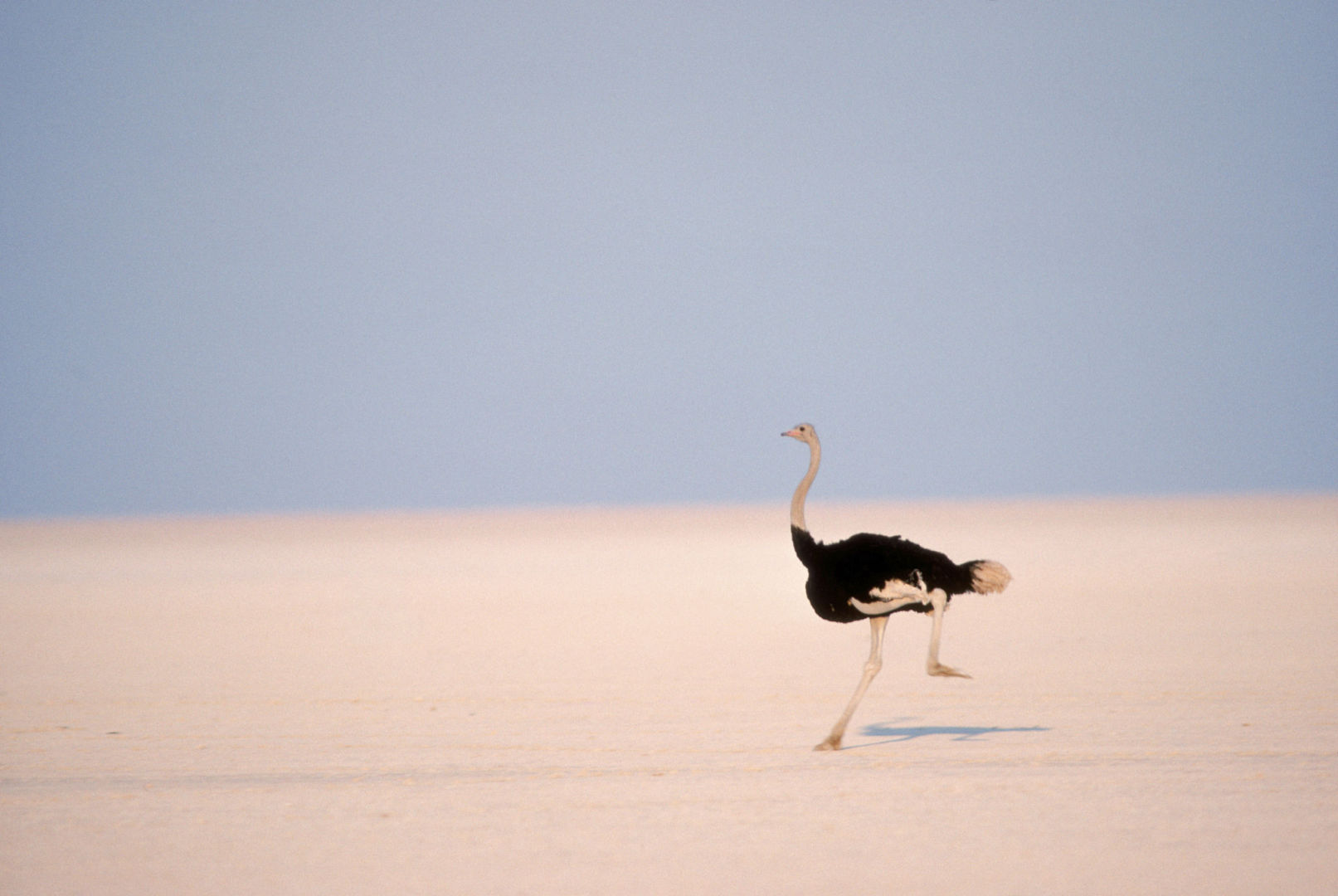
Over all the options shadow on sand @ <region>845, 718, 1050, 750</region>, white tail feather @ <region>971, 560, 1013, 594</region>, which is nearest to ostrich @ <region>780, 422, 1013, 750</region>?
white tail feather @ <region>971, 560, 1013, 594</region>

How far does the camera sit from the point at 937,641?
8109 mm

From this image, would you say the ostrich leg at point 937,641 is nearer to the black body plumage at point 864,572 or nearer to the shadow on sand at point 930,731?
the black body plumage at point 864,572

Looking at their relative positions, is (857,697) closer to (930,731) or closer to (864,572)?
(864,572)

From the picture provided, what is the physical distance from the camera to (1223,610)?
647 inches

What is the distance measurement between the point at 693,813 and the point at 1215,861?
2.36 m

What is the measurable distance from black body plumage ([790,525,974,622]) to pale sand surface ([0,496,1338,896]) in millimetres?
901

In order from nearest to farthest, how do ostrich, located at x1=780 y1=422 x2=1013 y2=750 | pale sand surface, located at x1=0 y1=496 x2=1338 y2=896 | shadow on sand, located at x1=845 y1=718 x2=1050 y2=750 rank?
pale sand surface, located at x1=0 y1=496 x2=1338 y2=896, ostrich, located at x1=780 y1=422 x2=1013 y2=750, shadow on sand, located at x1=845 y1=718 x2=1050 y2=750

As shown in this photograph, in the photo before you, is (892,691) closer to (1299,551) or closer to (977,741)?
(977,741)

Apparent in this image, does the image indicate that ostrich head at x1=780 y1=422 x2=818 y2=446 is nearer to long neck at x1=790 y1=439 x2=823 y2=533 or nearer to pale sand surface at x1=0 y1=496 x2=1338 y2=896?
long neck at x1=790 y1=439 x2=823 y2=533

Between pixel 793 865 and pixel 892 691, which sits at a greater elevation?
pixel 892 691

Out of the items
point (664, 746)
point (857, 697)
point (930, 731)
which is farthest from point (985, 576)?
point (664, 746)

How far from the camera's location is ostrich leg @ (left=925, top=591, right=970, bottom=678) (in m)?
7.98

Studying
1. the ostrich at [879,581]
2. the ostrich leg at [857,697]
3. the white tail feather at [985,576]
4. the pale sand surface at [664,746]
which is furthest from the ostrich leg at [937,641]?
the pale sand surface at [664,746]

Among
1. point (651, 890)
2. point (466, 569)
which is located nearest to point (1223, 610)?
point (651, 890)
